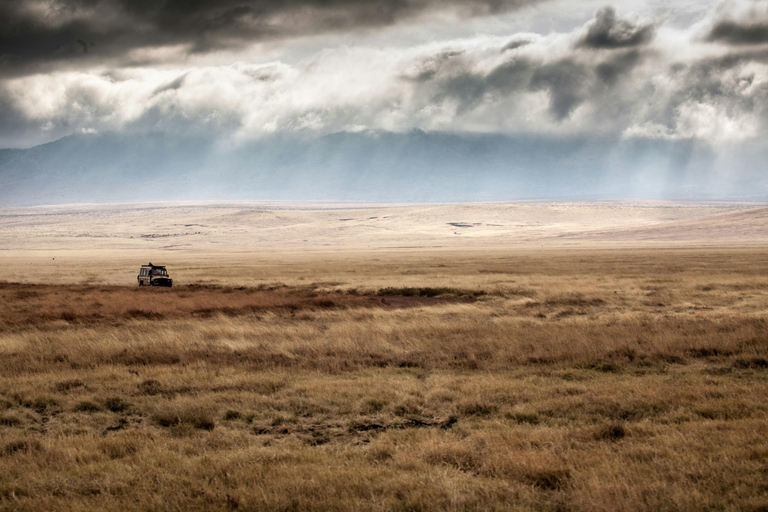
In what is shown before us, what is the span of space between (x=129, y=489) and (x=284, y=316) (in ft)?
54.1

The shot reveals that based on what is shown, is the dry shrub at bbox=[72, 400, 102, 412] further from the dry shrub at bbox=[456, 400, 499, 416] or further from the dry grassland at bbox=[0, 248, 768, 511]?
the dry shrub at bbox=[456, 400, 499, 416]

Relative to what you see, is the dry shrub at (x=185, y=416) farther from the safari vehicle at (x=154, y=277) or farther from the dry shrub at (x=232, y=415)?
the safari vehicle at (x=154, y=277)

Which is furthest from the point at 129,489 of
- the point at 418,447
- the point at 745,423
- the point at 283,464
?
the point at 745,423

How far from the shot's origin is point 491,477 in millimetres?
7207

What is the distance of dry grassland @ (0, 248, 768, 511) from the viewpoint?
6812 mm

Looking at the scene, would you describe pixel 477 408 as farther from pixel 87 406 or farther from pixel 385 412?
pixel 87 406

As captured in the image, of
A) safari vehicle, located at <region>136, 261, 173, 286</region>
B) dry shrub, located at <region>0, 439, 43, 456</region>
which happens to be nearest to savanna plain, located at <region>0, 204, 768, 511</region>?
dry shrub, located at <region>0, 439, 43, 456</region>

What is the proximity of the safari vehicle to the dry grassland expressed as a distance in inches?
817

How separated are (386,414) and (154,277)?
36314 mm

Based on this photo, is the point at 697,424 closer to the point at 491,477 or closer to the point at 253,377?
the point at 491,477

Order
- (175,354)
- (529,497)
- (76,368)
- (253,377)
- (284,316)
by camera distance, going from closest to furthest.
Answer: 1. (529,497)
2. (253,377)
3. (76,368)
4. (175,354)
5. (284,316)

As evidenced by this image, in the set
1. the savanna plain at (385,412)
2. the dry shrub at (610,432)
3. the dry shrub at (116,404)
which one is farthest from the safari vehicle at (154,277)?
the dry shrub at (610,432)

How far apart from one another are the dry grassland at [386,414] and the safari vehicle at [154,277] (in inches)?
817

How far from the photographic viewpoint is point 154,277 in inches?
1676
